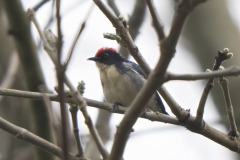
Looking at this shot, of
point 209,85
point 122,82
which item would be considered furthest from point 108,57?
point 209,85

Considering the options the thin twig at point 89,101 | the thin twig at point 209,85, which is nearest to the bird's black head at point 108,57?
the thin twig at point 89,101

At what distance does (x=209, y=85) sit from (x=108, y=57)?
143 inches

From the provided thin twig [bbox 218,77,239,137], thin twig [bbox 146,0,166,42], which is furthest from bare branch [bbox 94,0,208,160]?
thin twig [bbox 218,77,239,137]

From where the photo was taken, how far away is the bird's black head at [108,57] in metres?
6.56

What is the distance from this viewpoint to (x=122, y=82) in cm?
591

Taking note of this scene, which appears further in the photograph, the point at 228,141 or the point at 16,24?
the point at 16,24

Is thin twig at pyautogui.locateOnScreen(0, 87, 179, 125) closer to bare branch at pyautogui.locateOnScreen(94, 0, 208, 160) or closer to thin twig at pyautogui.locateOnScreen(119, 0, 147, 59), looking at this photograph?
bare branch at pyautogui.locateOnScreen(94, 0, 208, 160)

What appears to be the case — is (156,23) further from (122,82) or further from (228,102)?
(122,82)

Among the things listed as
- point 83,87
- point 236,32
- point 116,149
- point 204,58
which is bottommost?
point 116,149

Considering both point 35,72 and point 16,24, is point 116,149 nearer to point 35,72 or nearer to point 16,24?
point 35,72

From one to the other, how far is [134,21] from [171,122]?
2778 mm

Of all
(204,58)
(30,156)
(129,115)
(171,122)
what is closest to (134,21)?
(204,58)

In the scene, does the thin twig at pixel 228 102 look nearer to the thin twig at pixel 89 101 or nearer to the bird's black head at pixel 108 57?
the thin twig at pixel 89 101

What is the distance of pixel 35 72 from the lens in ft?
13.4
